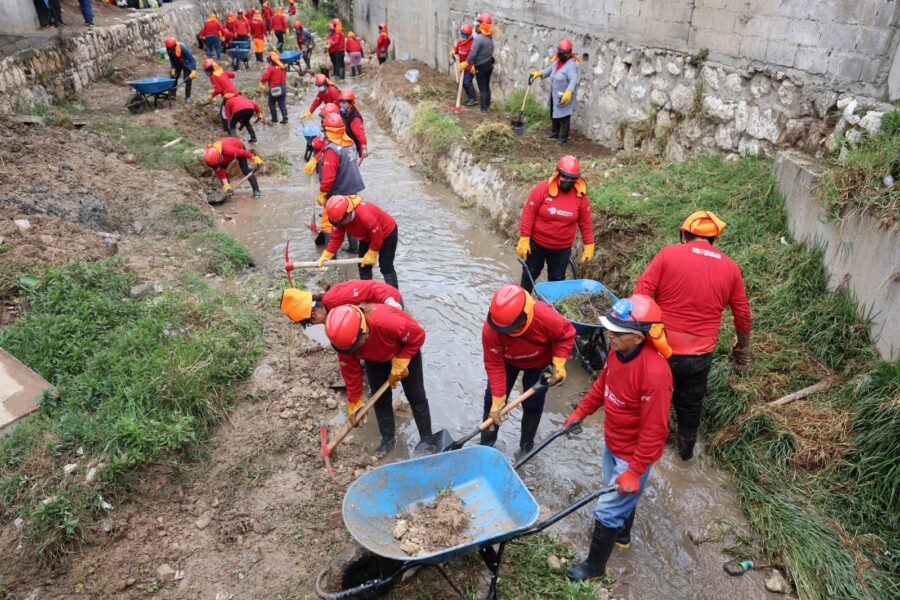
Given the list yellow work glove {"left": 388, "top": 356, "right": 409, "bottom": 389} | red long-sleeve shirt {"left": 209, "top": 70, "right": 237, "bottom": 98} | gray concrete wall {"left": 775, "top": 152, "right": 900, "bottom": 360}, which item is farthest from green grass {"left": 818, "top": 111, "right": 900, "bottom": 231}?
red long-sleeve shirt {"left": 209, "top": 70, "right": 237, "bottom": 98}

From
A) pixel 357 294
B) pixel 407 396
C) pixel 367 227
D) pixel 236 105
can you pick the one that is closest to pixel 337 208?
pixel 367 227

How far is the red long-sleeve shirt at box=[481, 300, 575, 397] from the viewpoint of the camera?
4141 mm

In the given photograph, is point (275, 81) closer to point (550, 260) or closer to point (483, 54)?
point (483, 54)

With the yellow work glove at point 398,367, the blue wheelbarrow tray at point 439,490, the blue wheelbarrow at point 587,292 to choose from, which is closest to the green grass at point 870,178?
the blue wheelbarrow at point 587,292

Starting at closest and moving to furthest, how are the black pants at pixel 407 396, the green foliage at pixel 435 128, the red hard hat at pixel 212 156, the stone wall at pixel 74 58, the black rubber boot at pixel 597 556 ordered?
the black rubber boot at pixel 597 556 < the black pants at pixel 407 396 < the red hard hat at pixel 212 156 < the stone wall at pixel 74 58 < the green foliage at pixel 435 128

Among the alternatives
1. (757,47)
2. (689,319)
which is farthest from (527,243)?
(757,47)

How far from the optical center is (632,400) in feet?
10.8

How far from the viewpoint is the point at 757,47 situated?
6953mm

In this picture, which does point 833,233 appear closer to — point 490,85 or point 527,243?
point 527,243

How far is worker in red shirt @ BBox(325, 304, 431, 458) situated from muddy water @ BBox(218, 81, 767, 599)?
66cm

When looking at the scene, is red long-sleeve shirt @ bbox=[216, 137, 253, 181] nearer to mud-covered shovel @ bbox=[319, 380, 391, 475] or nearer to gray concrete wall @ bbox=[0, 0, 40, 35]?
gray concrete wall @ bbox=[0, 0, 40, 35]

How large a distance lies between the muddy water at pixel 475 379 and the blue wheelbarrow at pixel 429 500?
896 millimetres

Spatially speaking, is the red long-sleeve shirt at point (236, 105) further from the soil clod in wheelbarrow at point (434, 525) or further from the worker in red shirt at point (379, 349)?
the soil clod in wheelbarrow at point (434, 525)

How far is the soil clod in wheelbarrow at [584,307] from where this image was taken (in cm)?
548
